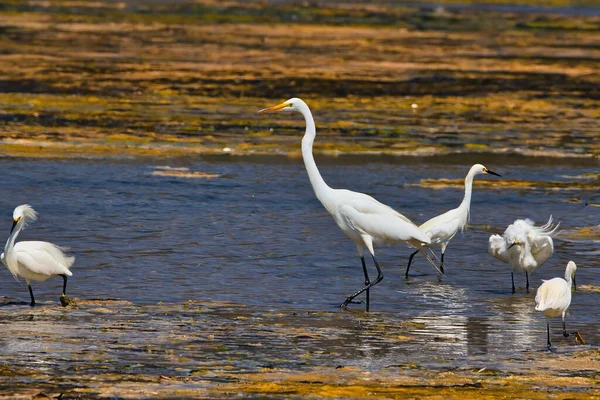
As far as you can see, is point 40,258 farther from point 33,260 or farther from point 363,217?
point 363,217

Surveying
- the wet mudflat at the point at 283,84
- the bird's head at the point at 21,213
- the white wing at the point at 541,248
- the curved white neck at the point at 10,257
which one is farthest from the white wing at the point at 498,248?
the wet mudflat at the point at 283,84

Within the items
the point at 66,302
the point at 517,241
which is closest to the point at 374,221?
the point at 517,241

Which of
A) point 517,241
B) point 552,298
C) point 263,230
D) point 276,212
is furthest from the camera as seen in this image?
point 276,212

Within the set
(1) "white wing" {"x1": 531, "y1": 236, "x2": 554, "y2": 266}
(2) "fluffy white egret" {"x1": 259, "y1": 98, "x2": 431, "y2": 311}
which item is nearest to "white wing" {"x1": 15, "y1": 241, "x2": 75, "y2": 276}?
(2) "fluffy white egret" {"x1": 259, "y1": 98, "x2": 431, "y2": 311}

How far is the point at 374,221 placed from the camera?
38.0ft

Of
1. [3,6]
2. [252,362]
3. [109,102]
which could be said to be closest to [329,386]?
[252,362]

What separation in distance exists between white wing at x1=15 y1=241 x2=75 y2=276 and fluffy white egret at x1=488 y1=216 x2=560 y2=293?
177 inches

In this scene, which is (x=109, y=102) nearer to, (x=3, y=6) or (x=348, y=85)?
(x=348, y=85)

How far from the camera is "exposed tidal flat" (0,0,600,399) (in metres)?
8.94

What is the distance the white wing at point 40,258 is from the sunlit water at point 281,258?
1.14 feet

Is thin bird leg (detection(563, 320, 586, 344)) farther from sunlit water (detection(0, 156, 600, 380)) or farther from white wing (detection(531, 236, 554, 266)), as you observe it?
white wing (detection(531, 236, 554, 266))

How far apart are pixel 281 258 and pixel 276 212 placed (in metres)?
2.81

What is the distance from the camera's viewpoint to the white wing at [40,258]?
35.6 feet

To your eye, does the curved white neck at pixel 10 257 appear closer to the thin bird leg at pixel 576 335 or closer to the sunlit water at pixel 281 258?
the sunlit water at pixel 281 258
